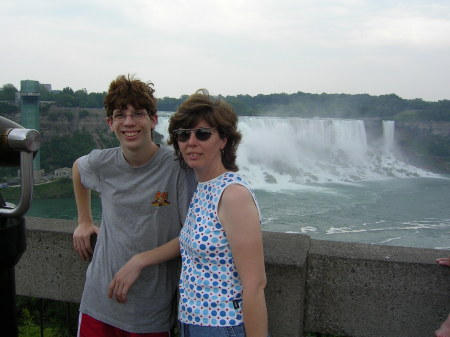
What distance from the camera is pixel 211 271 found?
136cm

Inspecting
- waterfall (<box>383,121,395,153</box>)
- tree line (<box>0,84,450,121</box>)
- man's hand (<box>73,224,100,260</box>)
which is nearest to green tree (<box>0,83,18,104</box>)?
tree line (<box>0,84,450,121</box>)

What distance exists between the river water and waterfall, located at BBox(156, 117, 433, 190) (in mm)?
82

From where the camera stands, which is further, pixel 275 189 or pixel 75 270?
pixel 275 189

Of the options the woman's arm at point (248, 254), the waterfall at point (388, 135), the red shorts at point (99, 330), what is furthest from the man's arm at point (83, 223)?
the waterfall at point (388, 135)

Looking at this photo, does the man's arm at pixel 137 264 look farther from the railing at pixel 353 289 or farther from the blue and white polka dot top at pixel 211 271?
the railing at pixel 353 289

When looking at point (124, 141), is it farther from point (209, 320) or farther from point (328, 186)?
point (328, 186)

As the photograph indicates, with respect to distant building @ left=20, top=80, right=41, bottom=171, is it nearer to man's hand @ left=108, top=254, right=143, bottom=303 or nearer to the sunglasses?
man's hand @ left=108, top=254, right=143, bottom=303

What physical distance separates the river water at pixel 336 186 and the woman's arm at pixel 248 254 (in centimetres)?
1817

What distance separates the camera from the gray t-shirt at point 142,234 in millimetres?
1641

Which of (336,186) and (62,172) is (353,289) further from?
(336,186)

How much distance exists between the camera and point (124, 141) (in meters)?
1.63

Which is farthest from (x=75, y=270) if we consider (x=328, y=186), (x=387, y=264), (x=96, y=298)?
(x=328, y=186)

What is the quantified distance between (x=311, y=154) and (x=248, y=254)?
41.6 m

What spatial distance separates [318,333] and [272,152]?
36552mm
